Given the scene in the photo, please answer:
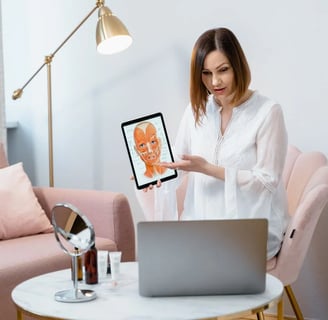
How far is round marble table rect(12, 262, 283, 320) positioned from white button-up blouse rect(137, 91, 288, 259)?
20.6 inches

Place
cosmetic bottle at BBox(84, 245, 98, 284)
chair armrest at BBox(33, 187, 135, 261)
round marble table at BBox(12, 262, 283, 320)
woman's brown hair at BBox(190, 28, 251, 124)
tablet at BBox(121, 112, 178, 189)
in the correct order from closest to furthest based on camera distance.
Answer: round marble table at BBox(12, 262, 283, 320) < cosmetic bottle at BBox(84, 245, 98, 284) < tablet at BBox(121, 112, 178, 189) < woman's brown hair at BBox(190, 28, 251, 124) < chair armrest at BBox(33, 187, 135, 261)

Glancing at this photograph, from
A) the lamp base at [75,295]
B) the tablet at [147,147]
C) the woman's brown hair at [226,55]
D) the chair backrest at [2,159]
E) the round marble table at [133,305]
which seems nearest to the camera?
the round marble table at [133,305]

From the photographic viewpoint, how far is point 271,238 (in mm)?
2275

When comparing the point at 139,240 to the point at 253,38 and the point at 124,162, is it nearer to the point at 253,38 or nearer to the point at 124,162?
the point at 253,38

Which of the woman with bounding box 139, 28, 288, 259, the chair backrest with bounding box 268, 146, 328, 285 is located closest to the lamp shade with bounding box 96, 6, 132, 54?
the woman with bounding box 139, 28, 288, 259

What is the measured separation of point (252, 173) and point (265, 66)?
765mm

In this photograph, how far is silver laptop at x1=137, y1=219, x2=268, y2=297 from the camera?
159 centimetres

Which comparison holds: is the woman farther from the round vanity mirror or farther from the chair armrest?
the round vanity mirror

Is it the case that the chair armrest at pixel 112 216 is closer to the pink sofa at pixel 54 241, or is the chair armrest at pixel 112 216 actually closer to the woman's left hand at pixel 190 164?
the pink sofa at pixel 54 241

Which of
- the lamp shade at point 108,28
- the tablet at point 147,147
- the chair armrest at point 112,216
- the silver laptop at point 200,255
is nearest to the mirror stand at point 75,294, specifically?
the silver laptop at point 200,255

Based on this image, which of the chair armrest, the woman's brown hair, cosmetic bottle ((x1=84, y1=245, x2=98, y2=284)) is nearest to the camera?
cosmetic bottle ((x1=84, y1=245, x2=98, y2=284))

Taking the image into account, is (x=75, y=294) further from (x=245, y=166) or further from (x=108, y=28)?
(x=108, y=28)

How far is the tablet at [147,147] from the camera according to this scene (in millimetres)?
2184

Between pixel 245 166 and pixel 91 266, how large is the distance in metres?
0.71
